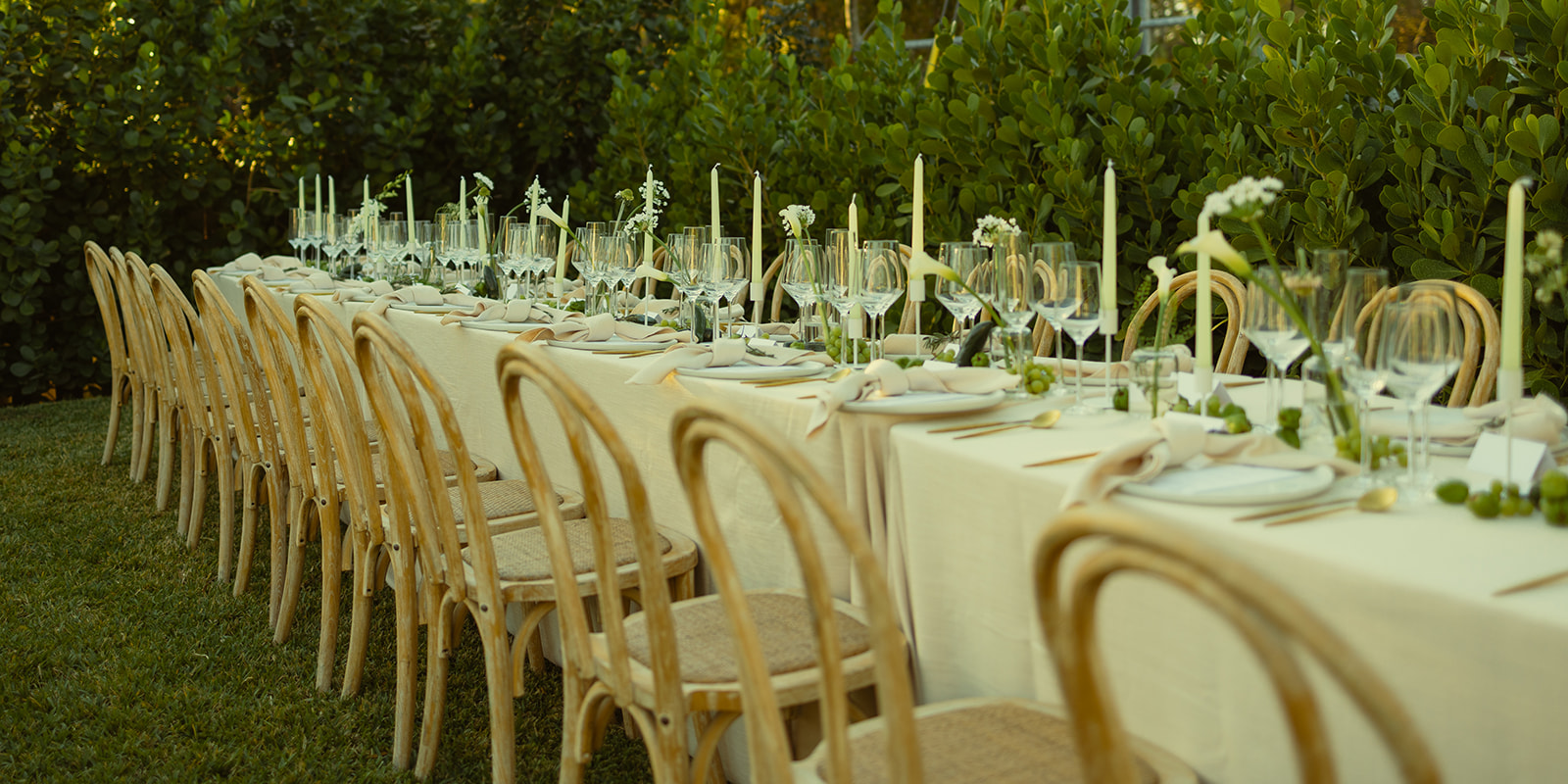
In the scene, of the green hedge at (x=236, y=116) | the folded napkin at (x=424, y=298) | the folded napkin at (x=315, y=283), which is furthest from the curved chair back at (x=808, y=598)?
the green hedge at (x=236, y=116)

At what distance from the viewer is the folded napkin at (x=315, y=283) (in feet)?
15.2

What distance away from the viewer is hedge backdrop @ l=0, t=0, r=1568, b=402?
10.1 feet

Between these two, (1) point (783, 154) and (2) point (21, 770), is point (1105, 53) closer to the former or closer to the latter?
(1) point (783, 154)

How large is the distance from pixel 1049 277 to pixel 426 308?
224 cm

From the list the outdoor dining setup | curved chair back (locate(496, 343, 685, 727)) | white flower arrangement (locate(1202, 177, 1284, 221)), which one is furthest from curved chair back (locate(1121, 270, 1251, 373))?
curved chair back (locate(496, 343, 685, 727))

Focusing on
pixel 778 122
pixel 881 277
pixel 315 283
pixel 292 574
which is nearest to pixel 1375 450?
pixel 881 277

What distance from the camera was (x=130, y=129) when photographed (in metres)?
6.83

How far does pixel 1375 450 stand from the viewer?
1532 mm

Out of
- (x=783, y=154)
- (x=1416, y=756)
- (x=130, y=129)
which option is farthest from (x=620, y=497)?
(x=130, y=129)

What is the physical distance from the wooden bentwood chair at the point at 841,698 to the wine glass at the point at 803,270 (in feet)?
3.17

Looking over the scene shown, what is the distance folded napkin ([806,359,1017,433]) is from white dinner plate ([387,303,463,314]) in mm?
1907

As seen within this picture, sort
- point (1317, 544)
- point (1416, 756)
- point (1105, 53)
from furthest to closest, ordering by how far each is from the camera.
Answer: point (1105, 53) → point (1317, 544) → point (1416, 756)

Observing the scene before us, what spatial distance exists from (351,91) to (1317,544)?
283 inches

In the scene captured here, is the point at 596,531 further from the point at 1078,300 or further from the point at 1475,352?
the point at 1475,352
